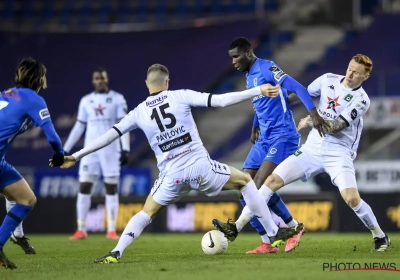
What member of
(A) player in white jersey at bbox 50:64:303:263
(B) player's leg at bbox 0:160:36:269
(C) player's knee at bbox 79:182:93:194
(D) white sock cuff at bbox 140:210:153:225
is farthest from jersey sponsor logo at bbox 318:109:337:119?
(C) player's knee at bbox 79:182:93:194

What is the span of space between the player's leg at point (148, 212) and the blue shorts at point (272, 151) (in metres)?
1.61

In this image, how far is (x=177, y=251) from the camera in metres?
9.75

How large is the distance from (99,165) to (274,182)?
17.0 ft

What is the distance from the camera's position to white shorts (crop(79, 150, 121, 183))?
13336 mm

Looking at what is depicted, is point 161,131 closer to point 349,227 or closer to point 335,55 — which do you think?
point 349,227

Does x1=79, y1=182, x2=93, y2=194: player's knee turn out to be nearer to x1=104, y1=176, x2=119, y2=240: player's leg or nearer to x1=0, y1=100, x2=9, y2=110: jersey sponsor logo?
x1=104, y1=176, x2=119, y2=240: player's leg

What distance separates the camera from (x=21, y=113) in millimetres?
7664

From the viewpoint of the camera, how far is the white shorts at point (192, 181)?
26.2ft

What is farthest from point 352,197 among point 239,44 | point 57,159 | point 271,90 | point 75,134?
point 75,134

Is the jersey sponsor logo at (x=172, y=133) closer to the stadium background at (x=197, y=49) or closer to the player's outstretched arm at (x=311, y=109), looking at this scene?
the player's outstretched arm at (x=311, y=109)

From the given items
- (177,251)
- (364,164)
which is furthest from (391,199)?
(177,251)

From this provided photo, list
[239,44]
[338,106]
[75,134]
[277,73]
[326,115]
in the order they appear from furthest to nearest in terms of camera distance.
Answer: [75,134], [239,44], [277,73], [326,115], [338,106]

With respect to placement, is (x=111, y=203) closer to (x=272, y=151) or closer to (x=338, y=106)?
(x=272, y=151)

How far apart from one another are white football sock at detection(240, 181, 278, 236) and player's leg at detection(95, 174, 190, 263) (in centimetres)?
64
